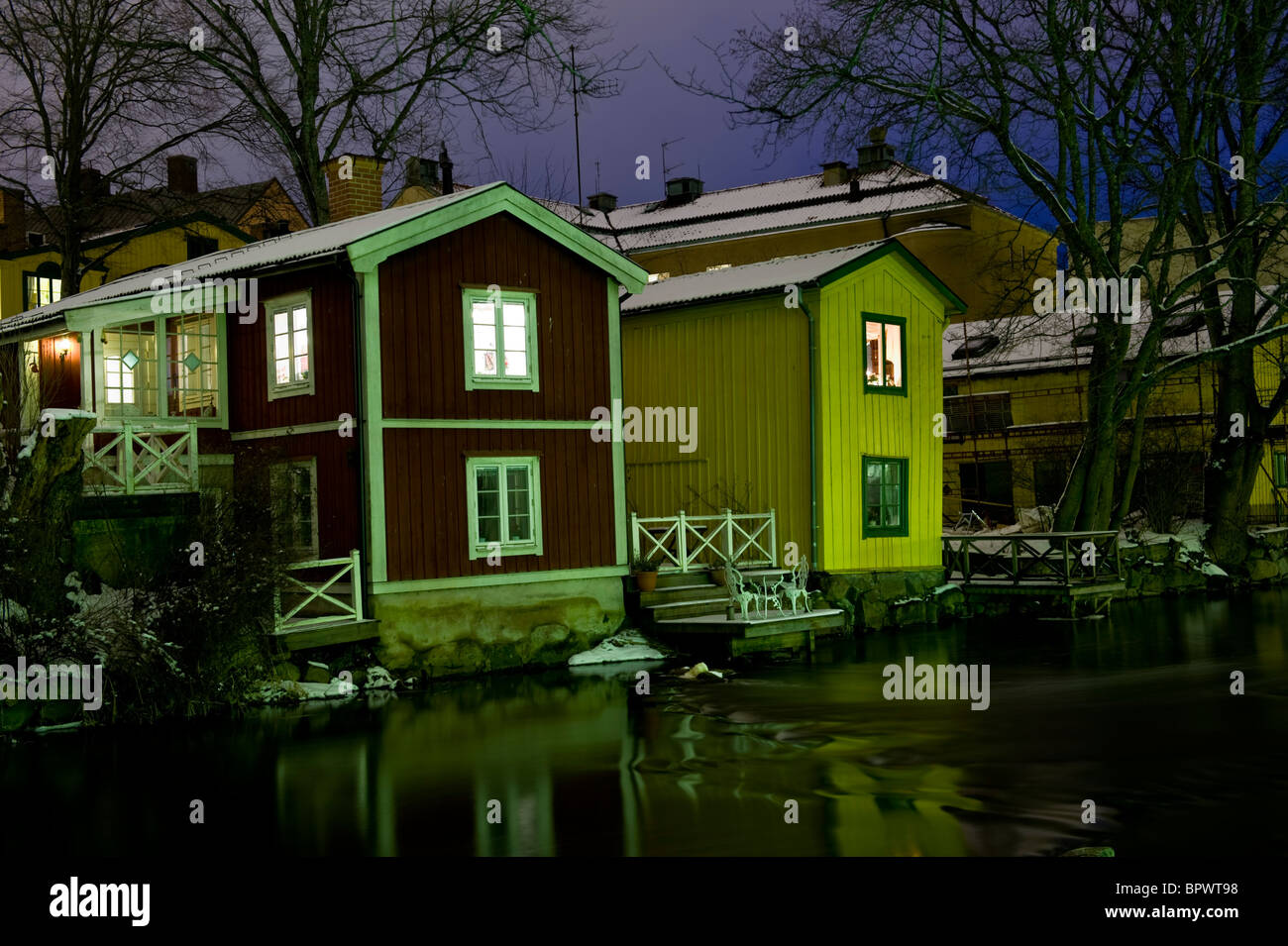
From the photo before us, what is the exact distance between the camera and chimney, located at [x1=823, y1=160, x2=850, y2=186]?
56.6 meters

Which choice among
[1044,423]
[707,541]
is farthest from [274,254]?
[1044,423]

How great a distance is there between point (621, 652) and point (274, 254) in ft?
28.6

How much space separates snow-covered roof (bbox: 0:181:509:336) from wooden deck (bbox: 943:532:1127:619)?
45.5ft

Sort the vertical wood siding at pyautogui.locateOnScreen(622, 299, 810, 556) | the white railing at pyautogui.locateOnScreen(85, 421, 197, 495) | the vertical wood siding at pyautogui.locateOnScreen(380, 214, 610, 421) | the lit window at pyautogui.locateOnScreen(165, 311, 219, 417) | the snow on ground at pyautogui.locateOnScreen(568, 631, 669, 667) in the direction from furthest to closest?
1. the vertical wood siding at pyautogui.locateOnScreen(622, 299, 810, 556)
2. the lit window at pyautogui.locateOnScreen(165, 311, 219, 417)
3. the snow on ground at pyautogui.locateOnScreen(568, 631, 669, 667)
4. the vertical wood siding at pyautogui.locateOnScreen(380, 214, 610, 421)
5. the white railing at pyautogui.locateOnScreen(85, 421, 197, 495)

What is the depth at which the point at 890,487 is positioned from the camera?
1065 inches

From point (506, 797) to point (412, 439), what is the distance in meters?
9.04

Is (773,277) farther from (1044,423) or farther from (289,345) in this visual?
(1044,423)

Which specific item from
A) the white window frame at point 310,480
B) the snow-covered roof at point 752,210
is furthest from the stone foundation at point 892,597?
the snow-covered roof at point 752,210

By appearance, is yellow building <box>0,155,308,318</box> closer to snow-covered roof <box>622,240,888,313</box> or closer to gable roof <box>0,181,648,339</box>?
gable roof <box>0,181,648,339</box>

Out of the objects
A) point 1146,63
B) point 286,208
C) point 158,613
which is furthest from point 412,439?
point 286,208

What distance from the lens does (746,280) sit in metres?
27.1

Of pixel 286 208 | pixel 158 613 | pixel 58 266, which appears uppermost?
pixel 286 208

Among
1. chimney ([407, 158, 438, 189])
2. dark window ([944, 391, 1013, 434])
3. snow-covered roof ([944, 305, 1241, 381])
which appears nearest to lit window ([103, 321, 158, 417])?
snow-covered roof ([944, 305, 1241, 381])
